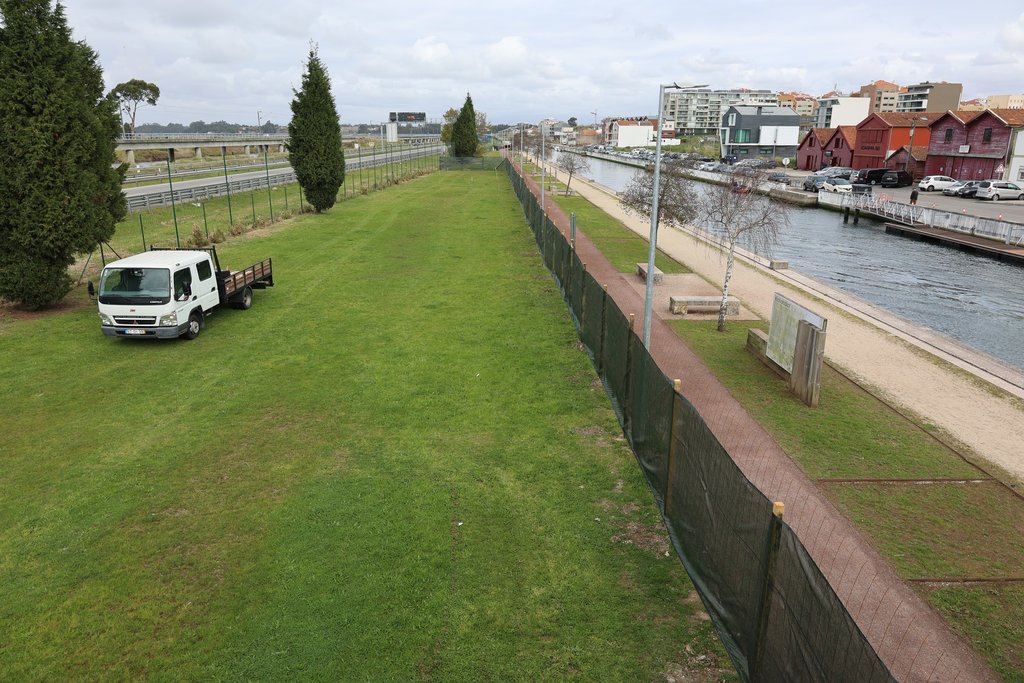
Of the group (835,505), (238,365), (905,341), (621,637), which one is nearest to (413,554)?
(621,637)

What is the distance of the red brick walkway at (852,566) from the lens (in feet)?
20.3

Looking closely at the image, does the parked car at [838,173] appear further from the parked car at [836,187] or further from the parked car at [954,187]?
the parked car at [954,187]

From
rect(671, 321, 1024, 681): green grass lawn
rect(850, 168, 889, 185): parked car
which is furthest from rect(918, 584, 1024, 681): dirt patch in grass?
rect(850, 168, 889, 185): parked car

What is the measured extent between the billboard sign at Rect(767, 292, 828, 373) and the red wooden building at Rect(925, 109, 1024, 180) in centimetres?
5950

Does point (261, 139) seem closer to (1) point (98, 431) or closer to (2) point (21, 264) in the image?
(2) point (21, 264)

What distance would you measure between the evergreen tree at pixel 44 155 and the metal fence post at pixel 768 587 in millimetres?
18136

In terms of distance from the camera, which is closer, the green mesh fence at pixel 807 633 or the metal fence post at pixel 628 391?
the green mesh fence at pixel 807 633

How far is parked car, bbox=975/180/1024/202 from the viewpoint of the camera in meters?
52.5

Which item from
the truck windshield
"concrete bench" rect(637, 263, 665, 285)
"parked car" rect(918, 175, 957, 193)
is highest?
"parked car" rect(918, 175, 957, 193)

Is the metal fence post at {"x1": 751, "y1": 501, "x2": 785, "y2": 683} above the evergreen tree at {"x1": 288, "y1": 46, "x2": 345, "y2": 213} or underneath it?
underneath

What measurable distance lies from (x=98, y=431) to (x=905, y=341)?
58.9 ft

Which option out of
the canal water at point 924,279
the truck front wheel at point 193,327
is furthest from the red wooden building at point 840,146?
the truck front wheel at point 193,327

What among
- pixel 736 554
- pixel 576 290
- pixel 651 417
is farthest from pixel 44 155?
pixel 736 554

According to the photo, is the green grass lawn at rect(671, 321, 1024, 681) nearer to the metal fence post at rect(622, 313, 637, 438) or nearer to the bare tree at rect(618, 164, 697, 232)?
the metal fence post at rect(622, 313, 637, 438)
